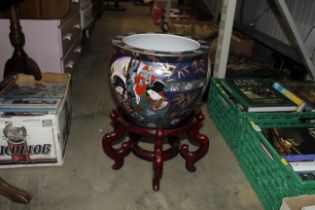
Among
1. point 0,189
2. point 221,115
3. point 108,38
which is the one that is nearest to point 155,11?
point 108,38

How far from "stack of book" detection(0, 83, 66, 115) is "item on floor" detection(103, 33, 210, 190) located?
0.29m

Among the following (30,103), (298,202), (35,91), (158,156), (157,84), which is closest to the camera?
(298,202)

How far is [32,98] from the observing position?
123 cm

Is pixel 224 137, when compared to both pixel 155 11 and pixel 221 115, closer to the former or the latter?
pixel 221 115

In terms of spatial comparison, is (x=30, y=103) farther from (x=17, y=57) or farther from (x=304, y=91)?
(x=304, y=91)

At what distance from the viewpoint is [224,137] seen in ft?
4.84

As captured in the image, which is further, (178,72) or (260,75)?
(260,75)

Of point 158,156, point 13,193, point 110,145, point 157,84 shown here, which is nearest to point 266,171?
point 158,156

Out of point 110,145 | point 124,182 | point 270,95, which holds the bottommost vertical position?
point 124,182

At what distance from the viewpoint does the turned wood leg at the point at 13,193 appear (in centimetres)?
95

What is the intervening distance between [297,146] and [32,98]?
1.13 meters

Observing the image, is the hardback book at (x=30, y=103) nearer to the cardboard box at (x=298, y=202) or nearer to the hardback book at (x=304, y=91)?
the cardboard box at (x=298, y=202)

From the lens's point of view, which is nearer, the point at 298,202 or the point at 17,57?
the point at 298,202

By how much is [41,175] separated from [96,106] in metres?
0.67
